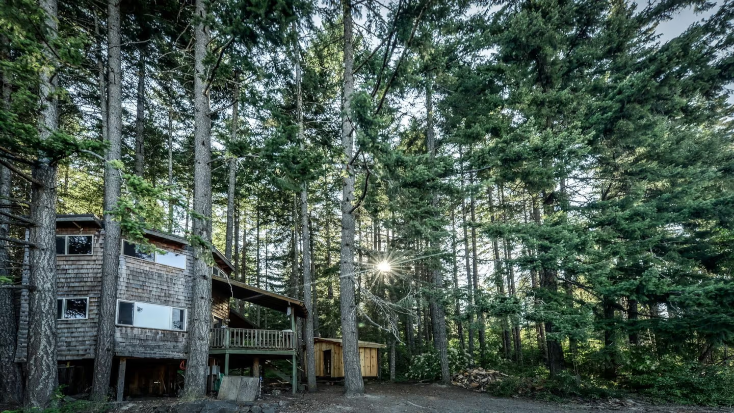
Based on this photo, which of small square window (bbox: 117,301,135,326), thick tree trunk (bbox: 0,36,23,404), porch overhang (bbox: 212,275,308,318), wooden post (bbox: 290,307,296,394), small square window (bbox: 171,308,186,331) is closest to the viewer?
thick tree trunk (bbox: 0,36,23,404)

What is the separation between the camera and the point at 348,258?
1144 cm

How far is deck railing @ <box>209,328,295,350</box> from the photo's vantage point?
1334cm

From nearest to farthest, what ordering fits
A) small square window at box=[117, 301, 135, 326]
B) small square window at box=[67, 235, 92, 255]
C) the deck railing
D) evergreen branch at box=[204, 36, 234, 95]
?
1. evergreen branch at box=[204, 36, 234, 95]
2. small square window at box=[117, 301, 135, 326]
3. small square window at box=[67, 235, 92, 255]
4. the deck railing

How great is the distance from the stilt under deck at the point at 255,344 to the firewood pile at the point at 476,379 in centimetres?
707

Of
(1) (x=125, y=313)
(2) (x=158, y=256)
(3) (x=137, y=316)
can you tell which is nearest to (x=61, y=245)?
(2) (x=158, y=256)

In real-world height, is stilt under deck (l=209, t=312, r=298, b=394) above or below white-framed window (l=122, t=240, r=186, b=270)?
below

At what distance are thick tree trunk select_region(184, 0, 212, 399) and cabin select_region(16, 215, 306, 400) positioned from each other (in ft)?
5.17

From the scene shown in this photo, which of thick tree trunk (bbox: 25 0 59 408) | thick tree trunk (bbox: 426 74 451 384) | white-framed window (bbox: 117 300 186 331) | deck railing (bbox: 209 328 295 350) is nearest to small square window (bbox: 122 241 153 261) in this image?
white-framed window (bbox: 117 300 186 331)

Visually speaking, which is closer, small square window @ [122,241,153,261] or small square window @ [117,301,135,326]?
small square window @ [117,301,135,326]

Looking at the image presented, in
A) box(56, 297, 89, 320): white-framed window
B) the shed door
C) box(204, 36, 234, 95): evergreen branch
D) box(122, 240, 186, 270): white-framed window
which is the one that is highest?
box(204, 36, 234, 95): evergreen branch

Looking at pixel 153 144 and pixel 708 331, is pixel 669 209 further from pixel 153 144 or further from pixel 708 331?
A: pixel 153 144

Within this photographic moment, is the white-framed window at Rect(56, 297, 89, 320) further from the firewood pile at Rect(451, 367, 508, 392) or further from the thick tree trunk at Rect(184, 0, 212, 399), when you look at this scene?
the firewood pile at Rect(451, 367, 508, 392)

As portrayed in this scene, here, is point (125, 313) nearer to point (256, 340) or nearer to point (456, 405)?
point (256, 340)

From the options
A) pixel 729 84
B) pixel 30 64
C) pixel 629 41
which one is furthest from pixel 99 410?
pixel 729 84
